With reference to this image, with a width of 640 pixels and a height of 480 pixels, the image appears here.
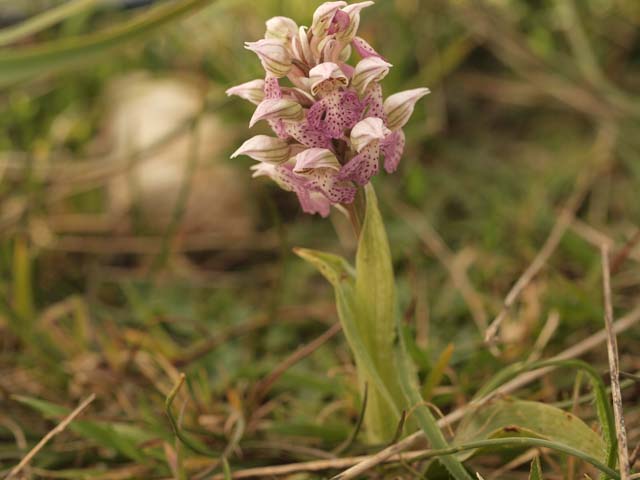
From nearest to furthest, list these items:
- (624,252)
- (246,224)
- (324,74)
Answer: (324,74) → (624,252) → (246,224)

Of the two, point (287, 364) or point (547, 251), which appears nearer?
point (287, 364)

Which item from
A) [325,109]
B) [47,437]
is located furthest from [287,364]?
[325,109]

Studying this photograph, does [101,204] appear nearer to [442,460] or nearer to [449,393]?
[449,393]

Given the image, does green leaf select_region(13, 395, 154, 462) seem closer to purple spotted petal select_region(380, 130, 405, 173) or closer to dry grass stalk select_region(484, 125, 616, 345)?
purple spotted petal select_region(380, 130, 405, 173)

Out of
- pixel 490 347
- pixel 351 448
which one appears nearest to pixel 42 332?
pixel 351 448

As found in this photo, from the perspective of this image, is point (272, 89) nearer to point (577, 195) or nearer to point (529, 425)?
point (529, 425)

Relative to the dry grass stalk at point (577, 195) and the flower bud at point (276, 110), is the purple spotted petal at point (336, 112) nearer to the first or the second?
the flower bud at point (276, 110)

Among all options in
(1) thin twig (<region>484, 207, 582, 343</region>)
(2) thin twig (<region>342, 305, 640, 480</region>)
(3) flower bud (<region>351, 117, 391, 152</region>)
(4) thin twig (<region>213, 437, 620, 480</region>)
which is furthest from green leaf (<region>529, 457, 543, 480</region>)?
(3) flower bud (<region>351, 117, 391, 152</region>)
